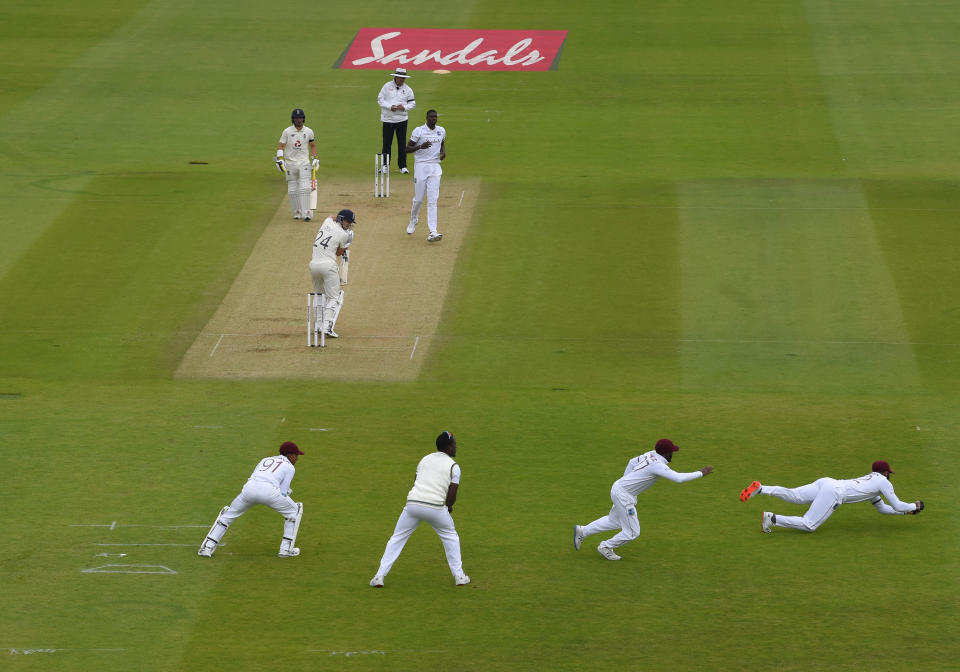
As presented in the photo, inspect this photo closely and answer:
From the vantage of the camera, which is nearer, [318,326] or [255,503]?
[255,503]

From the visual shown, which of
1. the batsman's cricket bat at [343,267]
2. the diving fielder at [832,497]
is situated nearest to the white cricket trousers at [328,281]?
the batsman's cricket bat at [343,267]

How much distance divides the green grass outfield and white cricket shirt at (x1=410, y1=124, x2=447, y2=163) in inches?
79.1

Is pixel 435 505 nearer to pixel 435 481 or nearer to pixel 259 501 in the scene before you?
pixel 435 481

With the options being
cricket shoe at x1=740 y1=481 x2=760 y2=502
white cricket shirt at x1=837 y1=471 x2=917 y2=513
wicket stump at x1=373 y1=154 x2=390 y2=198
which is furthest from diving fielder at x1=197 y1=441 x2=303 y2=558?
wicket stump at x1=373 y1=154 x2=390 y2=198

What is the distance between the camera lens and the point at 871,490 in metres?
15.9

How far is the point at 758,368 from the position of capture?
21531 millimetres

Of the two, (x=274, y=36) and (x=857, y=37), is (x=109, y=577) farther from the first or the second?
A: (x=857, y=37)

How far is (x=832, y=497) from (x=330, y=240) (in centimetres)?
936

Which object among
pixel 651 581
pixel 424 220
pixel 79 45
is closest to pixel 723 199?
pixel 424 220

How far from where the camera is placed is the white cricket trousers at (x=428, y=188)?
25.4 meters

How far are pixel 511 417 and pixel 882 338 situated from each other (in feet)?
22.9

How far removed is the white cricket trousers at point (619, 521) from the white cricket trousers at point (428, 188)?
37.0 feet

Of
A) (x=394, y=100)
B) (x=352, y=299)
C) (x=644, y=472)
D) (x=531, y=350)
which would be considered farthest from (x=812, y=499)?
(x=394, y=100)

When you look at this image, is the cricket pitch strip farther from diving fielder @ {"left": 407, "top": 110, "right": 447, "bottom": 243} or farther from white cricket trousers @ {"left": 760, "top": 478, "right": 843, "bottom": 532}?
white cricket trousers @ {"left": 760, "top": 478, "right": 843, "bottom": 532}
